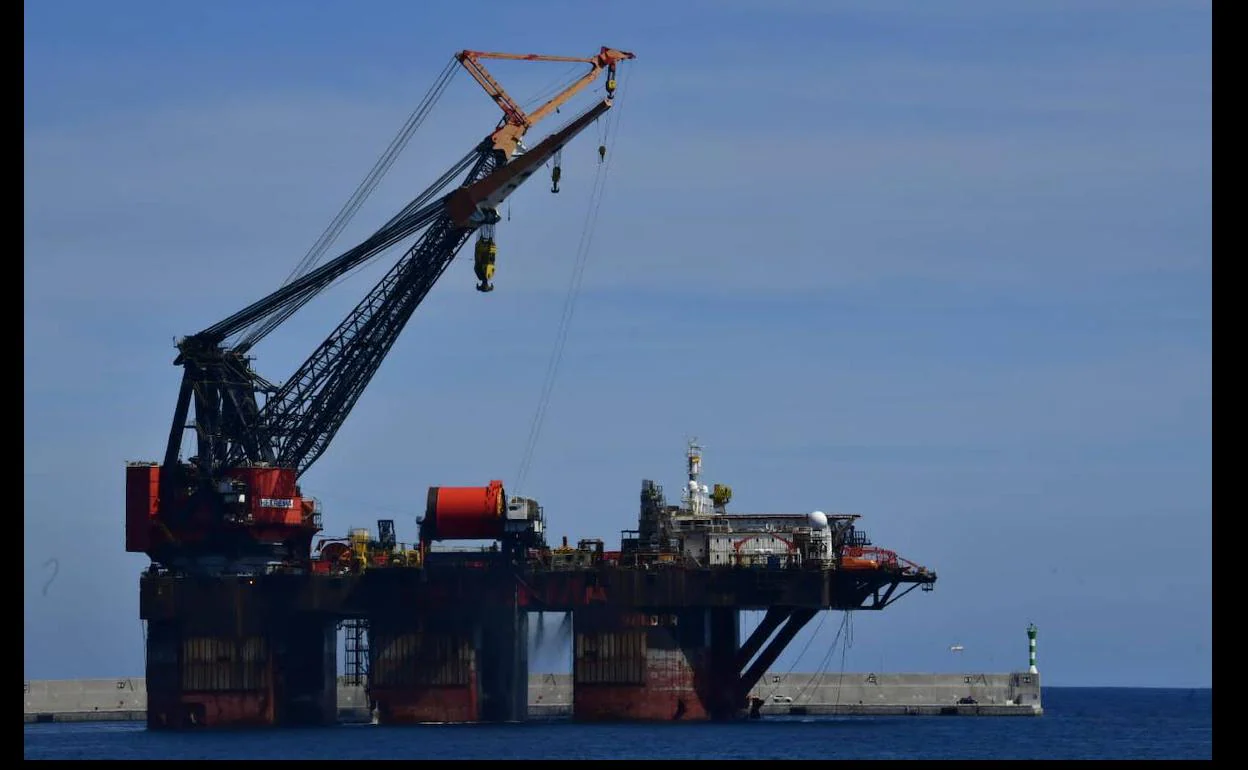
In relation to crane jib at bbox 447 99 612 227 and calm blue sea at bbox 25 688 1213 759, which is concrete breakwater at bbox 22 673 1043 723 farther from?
crane jib at bbox 447 99 612 227

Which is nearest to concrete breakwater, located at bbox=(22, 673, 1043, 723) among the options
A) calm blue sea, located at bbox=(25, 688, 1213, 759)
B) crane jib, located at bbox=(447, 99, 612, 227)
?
calm blue sea, located at bbox=(25, 688, 1213, 759)

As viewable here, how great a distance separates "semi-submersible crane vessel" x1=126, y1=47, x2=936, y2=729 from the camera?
332 feet

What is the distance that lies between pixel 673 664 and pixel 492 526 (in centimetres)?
1044

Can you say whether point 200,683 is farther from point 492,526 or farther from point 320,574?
point 492,526

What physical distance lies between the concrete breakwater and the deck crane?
25.1 meters

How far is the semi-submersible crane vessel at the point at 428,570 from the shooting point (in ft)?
332

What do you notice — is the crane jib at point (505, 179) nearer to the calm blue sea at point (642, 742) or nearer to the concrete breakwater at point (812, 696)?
the calm blue sea at point (642, 742)

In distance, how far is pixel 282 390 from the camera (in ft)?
348

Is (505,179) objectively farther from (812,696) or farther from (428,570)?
(812,696)

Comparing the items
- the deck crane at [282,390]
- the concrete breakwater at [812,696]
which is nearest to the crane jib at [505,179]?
the deck crane at [282,390]

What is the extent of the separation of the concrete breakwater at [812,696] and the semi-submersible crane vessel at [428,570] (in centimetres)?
2267

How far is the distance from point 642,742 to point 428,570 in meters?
18.7

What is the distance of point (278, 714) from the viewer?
106 meters
